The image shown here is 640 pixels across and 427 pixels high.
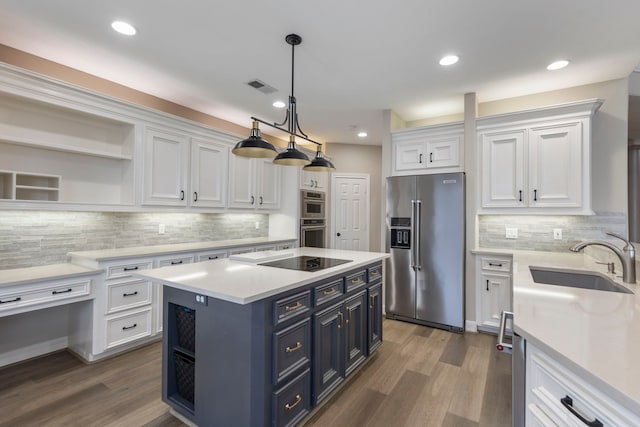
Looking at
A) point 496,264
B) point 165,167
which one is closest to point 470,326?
point 496,264

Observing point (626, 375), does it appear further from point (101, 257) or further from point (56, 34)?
point (56, 34)

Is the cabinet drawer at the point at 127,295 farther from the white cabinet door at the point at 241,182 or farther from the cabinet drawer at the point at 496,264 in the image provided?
the cabinet drawer at the point at 496,264

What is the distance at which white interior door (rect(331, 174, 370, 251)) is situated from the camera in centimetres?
578

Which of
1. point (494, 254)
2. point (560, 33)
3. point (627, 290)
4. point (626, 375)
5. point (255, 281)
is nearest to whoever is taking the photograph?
point (626, 375)

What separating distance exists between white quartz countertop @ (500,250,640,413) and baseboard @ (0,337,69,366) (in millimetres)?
3781

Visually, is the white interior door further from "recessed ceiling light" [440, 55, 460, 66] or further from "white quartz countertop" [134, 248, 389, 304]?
"white quartz countertop" [134, 248, 389, 304]

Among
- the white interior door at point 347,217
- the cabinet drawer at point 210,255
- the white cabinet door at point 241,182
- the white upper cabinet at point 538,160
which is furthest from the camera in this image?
the white interior door at point 347,217

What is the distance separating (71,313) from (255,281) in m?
2.39

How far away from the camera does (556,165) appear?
3.07 metres

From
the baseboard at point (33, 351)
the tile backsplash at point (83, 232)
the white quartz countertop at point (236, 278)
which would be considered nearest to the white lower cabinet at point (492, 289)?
the white quartz countertop at point (236, 278)

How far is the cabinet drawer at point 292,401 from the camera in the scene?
1645mm

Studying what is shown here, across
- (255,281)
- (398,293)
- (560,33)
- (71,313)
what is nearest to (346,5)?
(560,33)

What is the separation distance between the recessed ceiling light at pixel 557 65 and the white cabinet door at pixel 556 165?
569mm

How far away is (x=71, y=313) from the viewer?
114 inches
